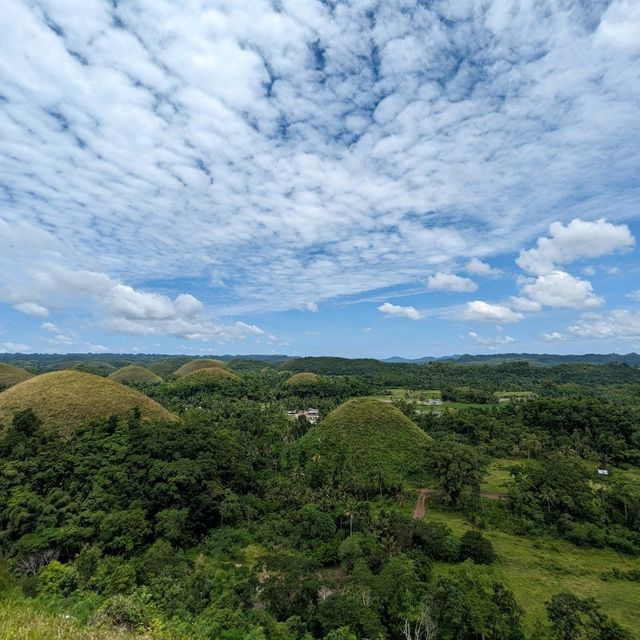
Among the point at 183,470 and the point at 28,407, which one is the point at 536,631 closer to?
the point at 183,470

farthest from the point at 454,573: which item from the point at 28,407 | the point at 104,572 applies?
the point at 28,407

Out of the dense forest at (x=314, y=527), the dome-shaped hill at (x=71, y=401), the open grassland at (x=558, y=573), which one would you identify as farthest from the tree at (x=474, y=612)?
the dome-shaped hill at (x=71, y=401)

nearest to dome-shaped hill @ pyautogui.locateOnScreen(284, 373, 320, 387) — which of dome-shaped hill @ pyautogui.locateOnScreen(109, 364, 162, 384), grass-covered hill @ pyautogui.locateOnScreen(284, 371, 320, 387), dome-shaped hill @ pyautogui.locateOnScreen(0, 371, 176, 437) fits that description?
grass-covered hill @ pyautogui.locateOnScreen(284, 371, 320, 387)

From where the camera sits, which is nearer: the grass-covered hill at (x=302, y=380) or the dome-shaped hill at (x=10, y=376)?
the dome-shaped hill at (x=10, y=376)

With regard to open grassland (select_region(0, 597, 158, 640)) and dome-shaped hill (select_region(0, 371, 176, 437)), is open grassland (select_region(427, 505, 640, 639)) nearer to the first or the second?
open grassland (select_region(0, 597, 158, 640))

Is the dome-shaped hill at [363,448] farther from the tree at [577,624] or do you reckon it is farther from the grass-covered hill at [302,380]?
the grass-covered hill at [302,380]

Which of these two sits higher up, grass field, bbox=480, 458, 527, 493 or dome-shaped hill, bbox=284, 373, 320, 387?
dome-shaped hill, bbox=284, 373, 320, 387
